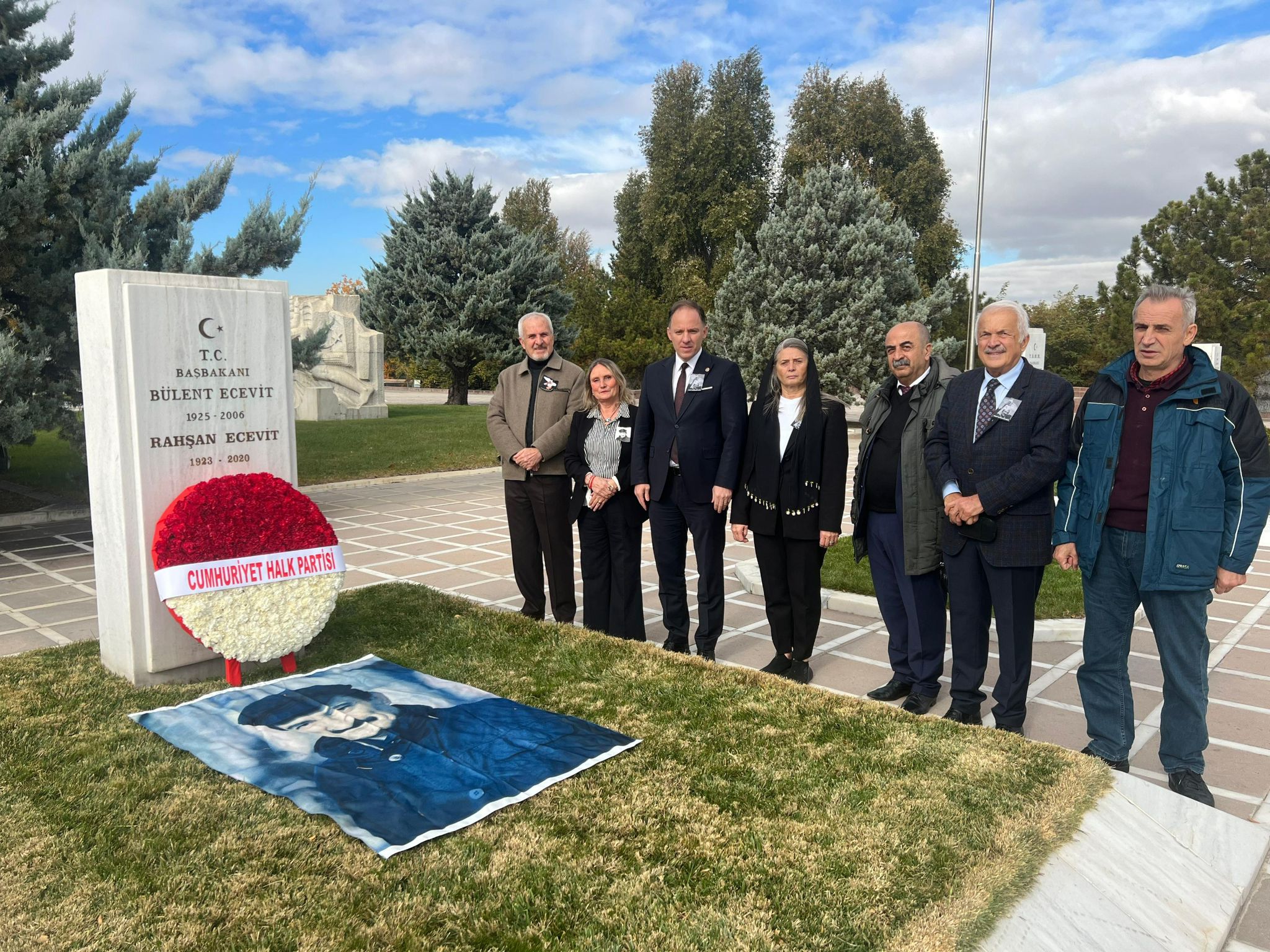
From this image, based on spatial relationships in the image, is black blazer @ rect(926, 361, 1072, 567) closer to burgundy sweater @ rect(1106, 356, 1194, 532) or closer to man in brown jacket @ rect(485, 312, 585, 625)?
burgundy sweater @ rect(1106, 356, 1194, 532)

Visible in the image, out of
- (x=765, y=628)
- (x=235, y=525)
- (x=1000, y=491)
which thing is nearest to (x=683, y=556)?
(x=765, y=628)

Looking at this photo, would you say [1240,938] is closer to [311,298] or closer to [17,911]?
[17,911]

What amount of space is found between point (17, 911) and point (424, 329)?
25.4 m

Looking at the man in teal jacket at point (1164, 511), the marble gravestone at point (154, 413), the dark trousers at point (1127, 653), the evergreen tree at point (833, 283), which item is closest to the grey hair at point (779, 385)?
the man in teal jacket at point (1164, 511)

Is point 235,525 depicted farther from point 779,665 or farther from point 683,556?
point 779,665

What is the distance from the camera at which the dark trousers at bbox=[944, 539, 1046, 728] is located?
3.92 m

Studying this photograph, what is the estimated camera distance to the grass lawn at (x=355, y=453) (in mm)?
12266

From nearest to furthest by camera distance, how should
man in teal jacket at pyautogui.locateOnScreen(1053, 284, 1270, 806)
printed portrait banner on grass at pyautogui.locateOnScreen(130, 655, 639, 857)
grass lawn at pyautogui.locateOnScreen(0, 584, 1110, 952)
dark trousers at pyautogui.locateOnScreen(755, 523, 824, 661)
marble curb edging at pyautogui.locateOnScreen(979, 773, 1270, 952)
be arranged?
grass lawn at pyautogui.locateOnScreen(0, 584, 1110, 952)
marble curb edging at pyautogui.locateOnScreen(979, 773, 1270, 952)
printed portrait banner on grass at pyautogui.locateOnScreen(130, 655, 639, 857)
man in teal jacket at pyautogui.locateOnScreen(1053, 284, 1270, 806)
dark trousers at pyautogui.locateOnScreen(755, 523, 824, 661)

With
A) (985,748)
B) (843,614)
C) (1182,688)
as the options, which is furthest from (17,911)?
(843,614)

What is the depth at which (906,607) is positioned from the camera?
454 cm

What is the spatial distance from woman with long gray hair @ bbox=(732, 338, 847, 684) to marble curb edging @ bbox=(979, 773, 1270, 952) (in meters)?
1.73

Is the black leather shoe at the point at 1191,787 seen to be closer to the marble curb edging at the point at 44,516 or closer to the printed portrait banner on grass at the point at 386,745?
the printed portrait banner on grass at the point at 386,745

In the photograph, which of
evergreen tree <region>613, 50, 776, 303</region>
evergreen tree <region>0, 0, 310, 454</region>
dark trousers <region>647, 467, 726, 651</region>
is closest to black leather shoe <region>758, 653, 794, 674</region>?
dark trousers <region>647, 467, 726, 651</region>

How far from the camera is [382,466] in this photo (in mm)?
14047
